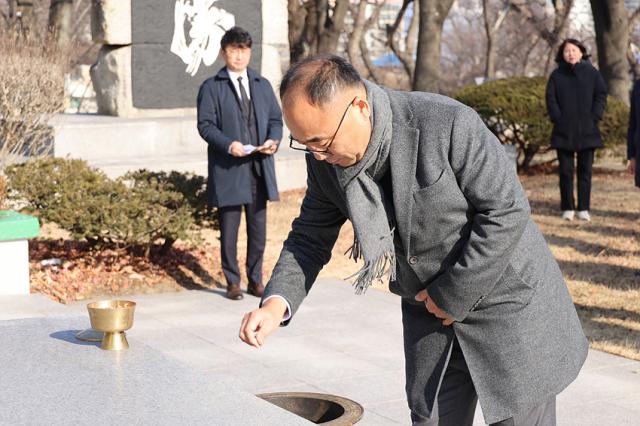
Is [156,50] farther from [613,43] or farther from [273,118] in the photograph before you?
[613,43]

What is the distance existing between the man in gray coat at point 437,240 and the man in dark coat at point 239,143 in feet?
14.3

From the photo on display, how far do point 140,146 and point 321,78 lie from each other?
32.9 ft

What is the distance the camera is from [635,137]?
341 inches

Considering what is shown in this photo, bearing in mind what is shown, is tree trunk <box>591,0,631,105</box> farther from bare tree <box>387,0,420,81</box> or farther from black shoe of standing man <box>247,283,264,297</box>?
black shoe of standing man <box>247,283,264,297</box>

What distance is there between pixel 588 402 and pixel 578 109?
636 centimetres

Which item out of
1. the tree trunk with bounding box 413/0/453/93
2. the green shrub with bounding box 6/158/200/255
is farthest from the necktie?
the tree trunk with bounding box 413/0/453/93

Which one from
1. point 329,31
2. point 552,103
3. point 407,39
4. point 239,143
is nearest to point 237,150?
point 239,143

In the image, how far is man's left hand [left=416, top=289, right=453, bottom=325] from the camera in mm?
2884

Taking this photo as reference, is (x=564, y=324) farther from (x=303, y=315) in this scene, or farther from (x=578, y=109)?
(x=578, y=109)

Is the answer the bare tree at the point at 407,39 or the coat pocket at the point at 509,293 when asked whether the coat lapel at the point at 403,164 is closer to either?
the coat pocket at the point at 509,293

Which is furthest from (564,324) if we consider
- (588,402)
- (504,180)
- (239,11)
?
(239,11)

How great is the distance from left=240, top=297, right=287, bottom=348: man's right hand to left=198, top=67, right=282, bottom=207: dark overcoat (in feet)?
14.6

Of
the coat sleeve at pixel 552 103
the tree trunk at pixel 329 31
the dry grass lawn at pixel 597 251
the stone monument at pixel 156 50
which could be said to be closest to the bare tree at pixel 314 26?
the tree trunk at pixel 329 31

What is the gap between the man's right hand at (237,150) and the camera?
730 cm
